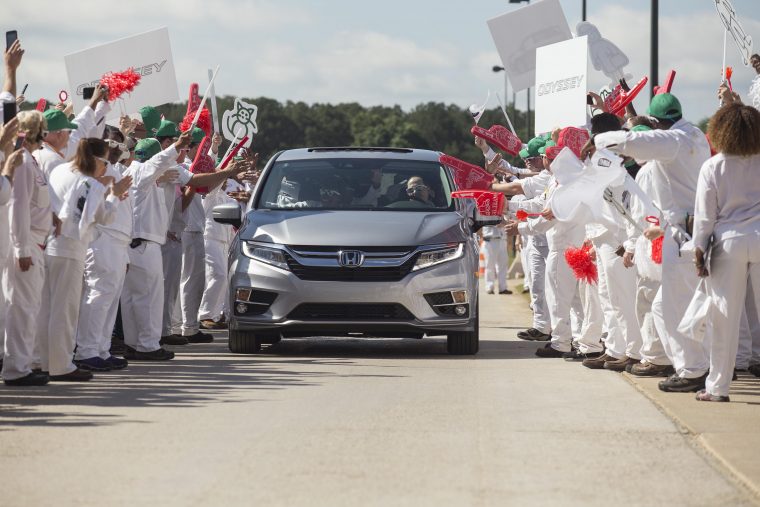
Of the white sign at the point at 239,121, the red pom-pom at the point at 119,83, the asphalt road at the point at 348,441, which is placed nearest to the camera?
the asphalt road at the point at 348,441

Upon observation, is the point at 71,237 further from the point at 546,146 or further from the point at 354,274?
the point at 546,146

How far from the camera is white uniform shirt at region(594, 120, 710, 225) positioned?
33.5 feet

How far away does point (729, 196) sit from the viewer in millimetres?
9758

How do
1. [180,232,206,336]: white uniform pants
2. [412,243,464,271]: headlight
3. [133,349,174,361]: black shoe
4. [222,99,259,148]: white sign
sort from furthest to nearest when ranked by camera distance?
[222,99,259,148]: white sign
[180,232,206,336]: white uniform pants
[133,349,174,361]: black shoe
[412,243,464,271]: headlight

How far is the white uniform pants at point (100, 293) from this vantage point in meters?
12.6

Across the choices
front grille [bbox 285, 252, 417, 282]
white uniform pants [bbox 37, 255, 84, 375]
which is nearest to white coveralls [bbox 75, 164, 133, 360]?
white uniform pants [bbox 37, 255, 84, 375]

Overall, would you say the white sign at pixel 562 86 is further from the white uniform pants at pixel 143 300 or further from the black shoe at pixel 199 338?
the white uniform pants at pixel 143 300

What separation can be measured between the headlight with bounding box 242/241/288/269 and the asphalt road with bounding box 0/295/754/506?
132 cm

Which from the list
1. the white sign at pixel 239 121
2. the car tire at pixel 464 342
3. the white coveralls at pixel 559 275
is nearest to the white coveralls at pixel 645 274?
the white coveralls at pixel 559 275

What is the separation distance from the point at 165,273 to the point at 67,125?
4916 millimetres

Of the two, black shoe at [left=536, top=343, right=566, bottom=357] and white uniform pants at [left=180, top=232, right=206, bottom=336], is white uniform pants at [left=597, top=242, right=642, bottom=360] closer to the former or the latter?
black shoe at [left=536, top=343, right=566, bottom=357]

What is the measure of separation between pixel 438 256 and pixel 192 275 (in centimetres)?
468

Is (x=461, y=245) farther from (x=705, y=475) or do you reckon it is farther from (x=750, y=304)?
(x=705, y=475)

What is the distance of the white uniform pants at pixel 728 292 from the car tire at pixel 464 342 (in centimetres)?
416
